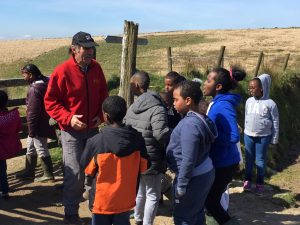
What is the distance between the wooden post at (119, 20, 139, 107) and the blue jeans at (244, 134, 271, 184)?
2.02 metres

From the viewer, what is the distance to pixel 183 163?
3812 millimetres

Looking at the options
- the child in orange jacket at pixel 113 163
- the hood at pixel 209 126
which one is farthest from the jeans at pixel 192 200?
the child in orange jacket at pixel 113 163

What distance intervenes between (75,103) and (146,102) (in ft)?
2.78

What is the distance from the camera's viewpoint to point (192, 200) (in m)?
4.00

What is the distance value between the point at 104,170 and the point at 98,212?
1.28ft

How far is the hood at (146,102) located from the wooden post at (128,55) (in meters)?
1.92

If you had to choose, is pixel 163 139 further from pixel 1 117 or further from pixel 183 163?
pixel 1 117

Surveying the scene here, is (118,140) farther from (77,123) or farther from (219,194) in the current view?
(219,194)

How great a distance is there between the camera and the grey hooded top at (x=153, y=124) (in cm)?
436

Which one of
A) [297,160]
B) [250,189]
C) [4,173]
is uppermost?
[4,173]

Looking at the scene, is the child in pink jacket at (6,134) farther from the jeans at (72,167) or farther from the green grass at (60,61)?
the green grass at (60,61)

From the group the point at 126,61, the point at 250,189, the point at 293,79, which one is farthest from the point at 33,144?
the point at 293,79

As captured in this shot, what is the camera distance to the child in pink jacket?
5578 mm

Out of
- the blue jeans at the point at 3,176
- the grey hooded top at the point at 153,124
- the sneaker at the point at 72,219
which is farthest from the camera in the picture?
the blue jeans at the point at 3,176
